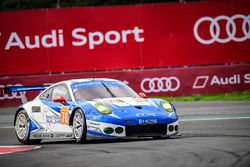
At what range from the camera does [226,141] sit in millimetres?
11227

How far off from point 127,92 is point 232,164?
545 cm

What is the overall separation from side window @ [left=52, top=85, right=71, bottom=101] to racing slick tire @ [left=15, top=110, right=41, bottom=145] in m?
0.70

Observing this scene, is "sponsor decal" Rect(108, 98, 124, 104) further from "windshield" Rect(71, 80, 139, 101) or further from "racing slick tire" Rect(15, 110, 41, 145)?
"racing slick tire" Rect(15, 110, 41, 145)

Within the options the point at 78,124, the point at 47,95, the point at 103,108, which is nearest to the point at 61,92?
the point at 47,95

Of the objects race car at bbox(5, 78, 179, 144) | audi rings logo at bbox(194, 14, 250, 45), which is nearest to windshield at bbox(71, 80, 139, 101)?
race car at bbox(5, 78, 179, 144)

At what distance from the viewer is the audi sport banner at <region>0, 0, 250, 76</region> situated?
24484 millimetres

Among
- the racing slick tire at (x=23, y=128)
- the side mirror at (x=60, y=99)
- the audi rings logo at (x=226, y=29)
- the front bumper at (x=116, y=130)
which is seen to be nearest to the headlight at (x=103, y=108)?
the front bumper at (x=116, y=130)

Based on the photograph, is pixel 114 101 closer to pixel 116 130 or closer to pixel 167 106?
pixel 116 130

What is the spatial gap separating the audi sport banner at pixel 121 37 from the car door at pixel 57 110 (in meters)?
10.4

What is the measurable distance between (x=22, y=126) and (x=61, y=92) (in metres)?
1.07

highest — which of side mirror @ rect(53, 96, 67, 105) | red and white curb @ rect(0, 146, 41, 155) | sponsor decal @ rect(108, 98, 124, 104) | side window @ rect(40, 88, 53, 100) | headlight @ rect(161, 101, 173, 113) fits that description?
side window @ rect(40, 88, 53, 100)

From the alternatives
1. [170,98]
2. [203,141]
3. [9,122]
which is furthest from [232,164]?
[170,98]

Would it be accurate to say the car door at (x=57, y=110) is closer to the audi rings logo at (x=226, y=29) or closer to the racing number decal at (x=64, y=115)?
the racing number decal at (x=64, y=115)

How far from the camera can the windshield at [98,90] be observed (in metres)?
13.3
